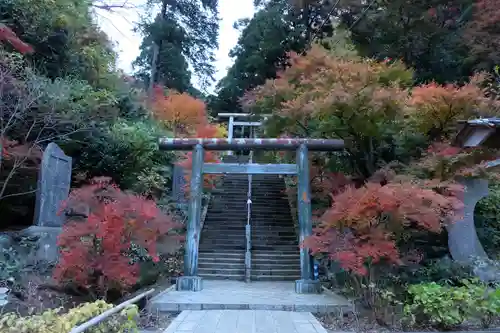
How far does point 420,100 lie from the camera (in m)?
9.86

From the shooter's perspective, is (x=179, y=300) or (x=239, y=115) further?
(x=239, y=115)

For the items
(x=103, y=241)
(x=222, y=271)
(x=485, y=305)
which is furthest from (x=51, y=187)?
(x=485, y=305)

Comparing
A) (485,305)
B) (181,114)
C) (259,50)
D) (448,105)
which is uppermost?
(259,50)

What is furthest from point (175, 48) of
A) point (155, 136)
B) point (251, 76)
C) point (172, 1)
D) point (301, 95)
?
point (301, 95)

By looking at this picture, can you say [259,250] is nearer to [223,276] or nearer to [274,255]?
[274,255]

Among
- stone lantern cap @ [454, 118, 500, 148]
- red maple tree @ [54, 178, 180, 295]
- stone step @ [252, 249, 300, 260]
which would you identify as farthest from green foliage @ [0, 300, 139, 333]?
stone step @ [252, 249, 300, 260]

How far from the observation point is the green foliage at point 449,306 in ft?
19.5

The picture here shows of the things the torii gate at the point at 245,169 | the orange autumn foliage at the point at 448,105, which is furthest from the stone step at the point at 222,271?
the orange autumn foliage at the point at 448,105

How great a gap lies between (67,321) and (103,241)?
333 cm

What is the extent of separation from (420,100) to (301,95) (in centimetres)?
329

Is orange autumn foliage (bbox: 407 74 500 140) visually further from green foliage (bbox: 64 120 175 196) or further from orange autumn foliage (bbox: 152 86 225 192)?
orange autumn foliage (bbox: 152 86 225 192)

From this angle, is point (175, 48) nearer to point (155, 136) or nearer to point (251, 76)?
point (251, 76)

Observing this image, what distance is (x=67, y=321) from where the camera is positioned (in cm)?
378

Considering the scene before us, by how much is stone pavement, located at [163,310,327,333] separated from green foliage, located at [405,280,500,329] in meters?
1.53
